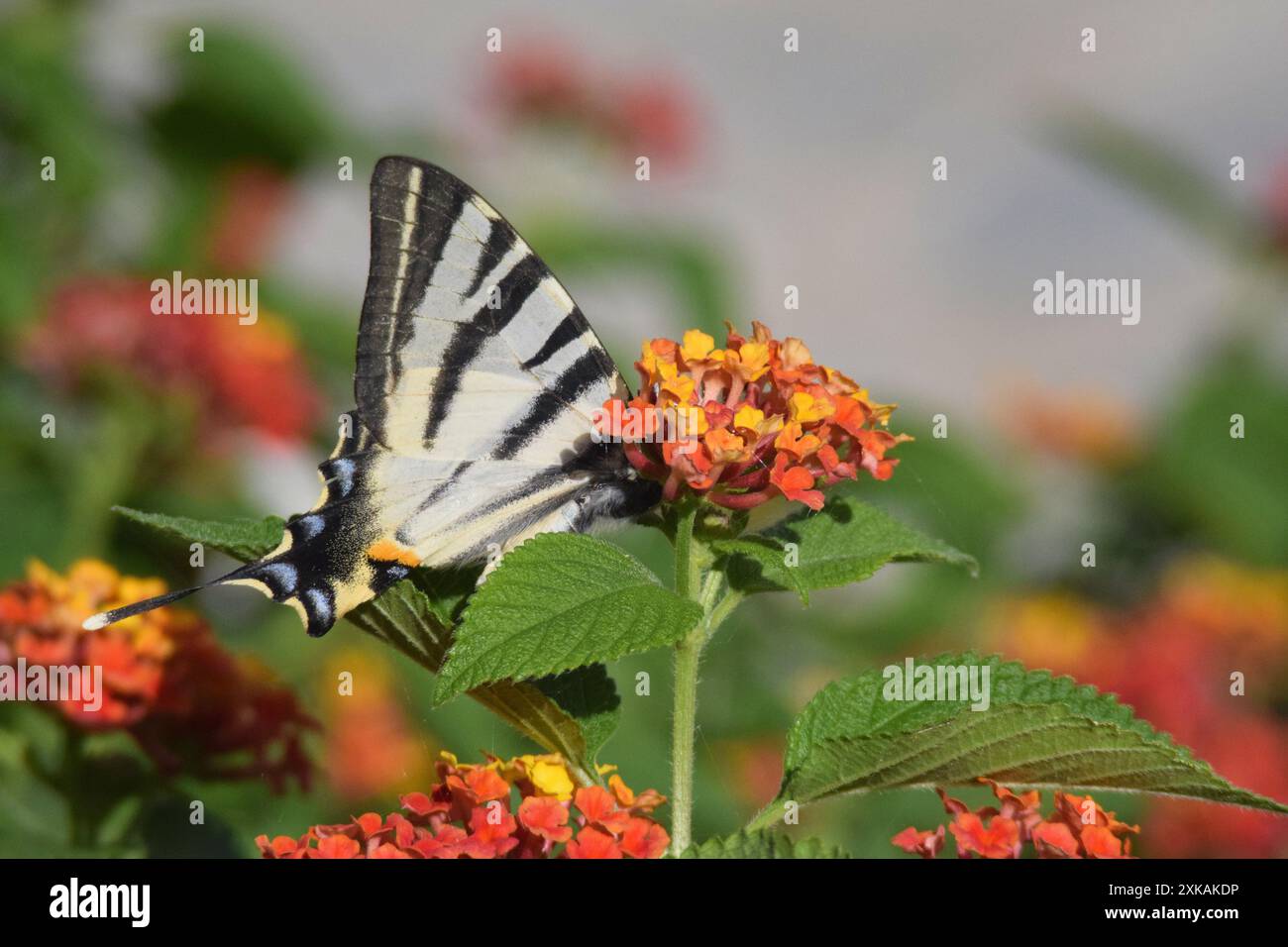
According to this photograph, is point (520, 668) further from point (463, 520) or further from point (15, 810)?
point (15, 810)

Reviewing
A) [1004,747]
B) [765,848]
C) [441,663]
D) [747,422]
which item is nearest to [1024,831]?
[1004,747]

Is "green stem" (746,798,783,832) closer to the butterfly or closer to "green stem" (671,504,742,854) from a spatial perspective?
"green stem" (671,504,742,854)

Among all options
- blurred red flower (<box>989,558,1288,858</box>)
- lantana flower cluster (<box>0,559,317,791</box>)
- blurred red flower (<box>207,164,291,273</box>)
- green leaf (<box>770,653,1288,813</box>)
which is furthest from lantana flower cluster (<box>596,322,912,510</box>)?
blurred red flower (<box>207,164,291,273</box>)

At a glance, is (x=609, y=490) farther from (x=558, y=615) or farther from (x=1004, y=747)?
(x=1004, y=747)

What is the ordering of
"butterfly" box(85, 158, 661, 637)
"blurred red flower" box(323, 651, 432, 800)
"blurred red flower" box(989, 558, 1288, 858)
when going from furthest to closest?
1. "blurred red flower" box(323, 651, 432, 800)
2. "blurred red flower" box(989, 558, 1288, 858)
3. "butterfly" box(85, 158, 661, 637)

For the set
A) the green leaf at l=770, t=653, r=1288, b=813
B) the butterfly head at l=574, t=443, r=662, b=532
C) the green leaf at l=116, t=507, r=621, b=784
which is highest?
the butterfly head at l=574, t=443, r=662, b=532
